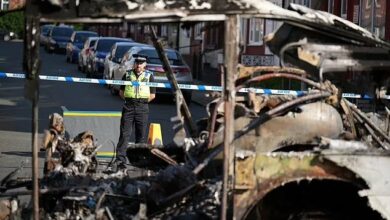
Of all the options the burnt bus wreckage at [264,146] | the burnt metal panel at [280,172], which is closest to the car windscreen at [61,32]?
the burnt bus wreckage at [264,146]

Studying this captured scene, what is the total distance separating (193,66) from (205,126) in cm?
2832

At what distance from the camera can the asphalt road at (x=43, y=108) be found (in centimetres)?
1467

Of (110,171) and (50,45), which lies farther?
(50,45)

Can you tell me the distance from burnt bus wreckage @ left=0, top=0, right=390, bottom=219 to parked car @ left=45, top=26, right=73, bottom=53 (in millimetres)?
50485

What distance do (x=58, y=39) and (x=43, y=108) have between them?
3642cm

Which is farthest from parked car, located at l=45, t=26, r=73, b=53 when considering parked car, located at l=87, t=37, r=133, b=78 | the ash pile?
the ash pile

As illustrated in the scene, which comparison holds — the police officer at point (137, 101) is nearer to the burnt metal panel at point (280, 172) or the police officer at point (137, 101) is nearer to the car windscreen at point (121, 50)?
the burnt metal panel at point (280, 172)

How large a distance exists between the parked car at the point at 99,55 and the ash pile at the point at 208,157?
26085mm

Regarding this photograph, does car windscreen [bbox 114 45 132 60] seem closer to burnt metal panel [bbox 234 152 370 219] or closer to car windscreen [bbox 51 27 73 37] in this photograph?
burnt metal panel [bbox 234 152 370 219]

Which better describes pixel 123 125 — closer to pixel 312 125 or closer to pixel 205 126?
pixel 205 126

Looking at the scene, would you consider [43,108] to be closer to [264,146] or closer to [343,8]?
[343,8]

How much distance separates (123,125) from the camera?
43.6 feet

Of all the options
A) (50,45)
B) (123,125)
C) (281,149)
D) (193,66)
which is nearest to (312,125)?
(281,149)

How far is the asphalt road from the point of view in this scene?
1467cm
